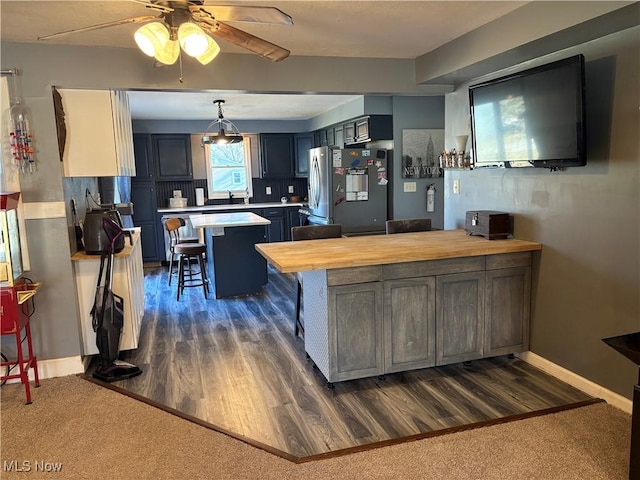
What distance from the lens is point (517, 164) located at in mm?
3033

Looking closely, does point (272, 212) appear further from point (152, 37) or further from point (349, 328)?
point (152, 37)

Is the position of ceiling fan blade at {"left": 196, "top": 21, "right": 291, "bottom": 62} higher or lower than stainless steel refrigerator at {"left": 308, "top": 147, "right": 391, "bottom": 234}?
higher

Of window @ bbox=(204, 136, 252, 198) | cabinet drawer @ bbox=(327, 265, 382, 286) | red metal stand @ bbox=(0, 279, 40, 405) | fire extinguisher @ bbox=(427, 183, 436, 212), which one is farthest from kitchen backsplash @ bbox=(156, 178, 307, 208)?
cabinet drawer @ bbox=(327, 265, 382, 286)

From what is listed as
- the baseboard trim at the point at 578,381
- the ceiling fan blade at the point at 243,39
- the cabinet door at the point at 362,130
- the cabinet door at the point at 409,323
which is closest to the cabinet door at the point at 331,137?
the cabinet door at the point at 362,130

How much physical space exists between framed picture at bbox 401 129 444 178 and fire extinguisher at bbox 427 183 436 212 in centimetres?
14

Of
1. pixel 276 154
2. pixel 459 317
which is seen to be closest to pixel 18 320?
pixel 459 317

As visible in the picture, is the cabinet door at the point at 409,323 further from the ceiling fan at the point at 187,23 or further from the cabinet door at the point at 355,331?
the ceiling fan at the point at 187,23

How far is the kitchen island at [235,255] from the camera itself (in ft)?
17.0

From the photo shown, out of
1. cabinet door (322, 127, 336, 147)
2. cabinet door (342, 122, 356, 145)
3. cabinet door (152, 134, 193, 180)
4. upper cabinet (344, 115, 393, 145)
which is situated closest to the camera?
upper cabinet (344, 115, 393, 145)

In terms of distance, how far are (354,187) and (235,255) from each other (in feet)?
5.67

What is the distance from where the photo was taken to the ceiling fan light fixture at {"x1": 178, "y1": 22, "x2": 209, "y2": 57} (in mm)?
1851

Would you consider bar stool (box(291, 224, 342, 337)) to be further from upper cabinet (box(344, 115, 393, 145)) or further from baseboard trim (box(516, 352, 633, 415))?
upper cabinet (box(344, 115, 393, 145))

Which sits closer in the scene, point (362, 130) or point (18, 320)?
point (18, 320)

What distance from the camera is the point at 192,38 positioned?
1868 mm
